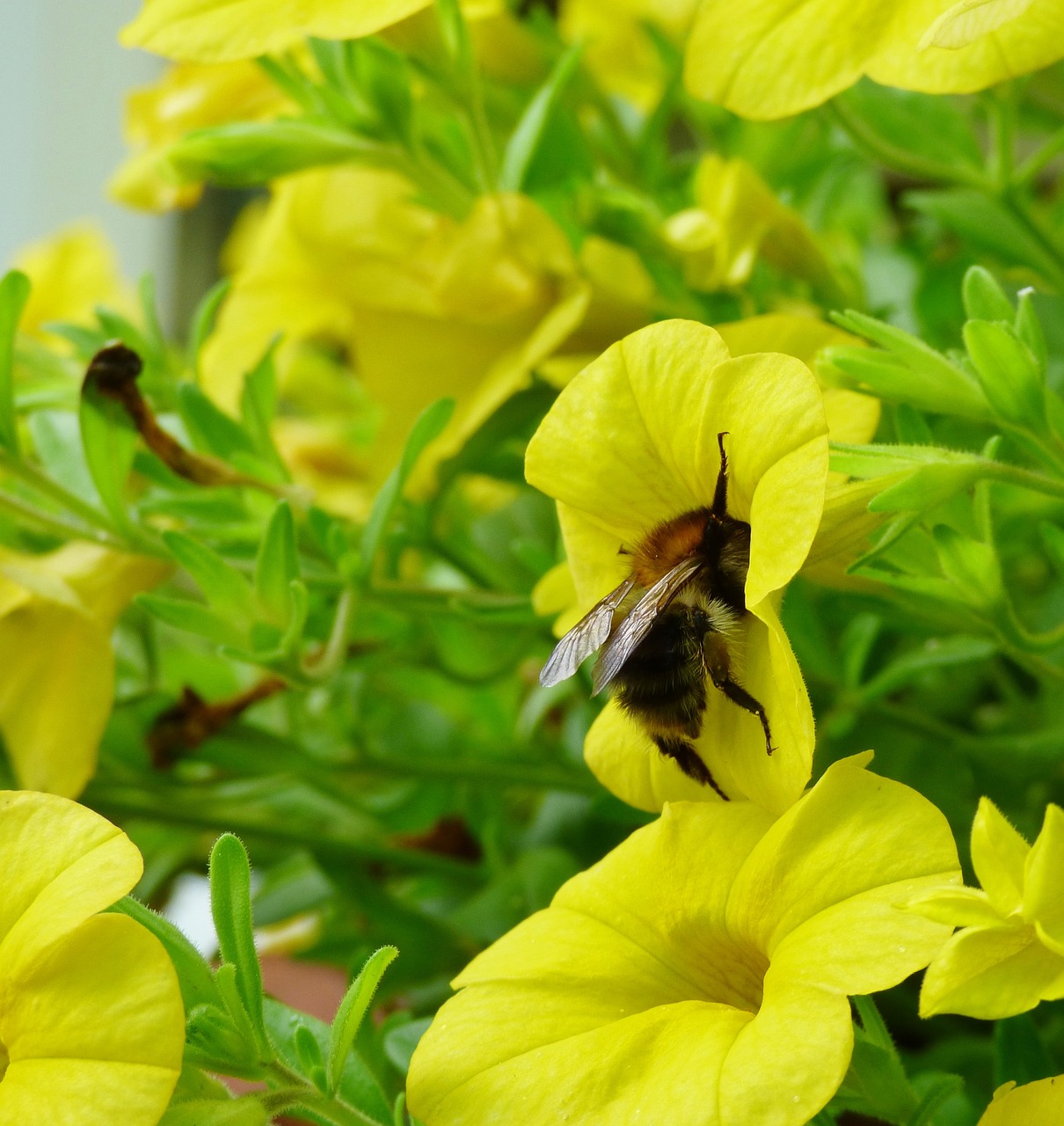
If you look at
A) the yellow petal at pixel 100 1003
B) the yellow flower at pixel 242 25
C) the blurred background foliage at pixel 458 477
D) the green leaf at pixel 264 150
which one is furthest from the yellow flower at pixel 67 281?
the yellow petal at pixel 100 1003

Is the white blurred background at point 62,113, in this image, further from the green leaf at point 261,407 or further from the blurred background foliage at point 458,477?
the green leaf at point 261,407

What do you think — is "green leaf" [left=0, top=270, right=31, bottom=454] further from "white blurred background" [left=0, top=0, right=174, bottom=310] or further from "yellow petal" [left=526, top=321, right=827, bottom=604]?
"white blurred background" [left=0, top=0, right=174, bottom=310]

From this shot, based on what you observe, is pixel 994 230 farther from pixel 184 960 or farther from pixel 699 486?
pixel 184 960

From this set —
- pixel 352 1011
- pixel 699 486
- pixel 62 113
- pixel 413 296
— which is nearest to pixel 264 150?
pixel 413 296

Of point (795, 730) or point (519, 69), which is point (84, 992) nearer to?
point (795, 730)

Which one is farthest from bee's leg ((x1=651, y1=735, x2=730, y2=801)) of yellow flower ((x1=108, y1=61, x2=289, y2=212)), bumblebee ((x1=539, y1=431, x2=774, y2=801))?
yellow flower ((x1=108, y1=61, x2=289, y2=212))

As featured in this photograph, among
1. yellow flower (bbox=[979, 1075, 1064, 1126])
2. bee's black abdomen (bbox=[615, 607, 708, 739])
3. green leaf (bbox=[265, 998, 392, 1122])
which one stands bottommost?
green leaf (bbox=[265, 998, 392, 1122])
